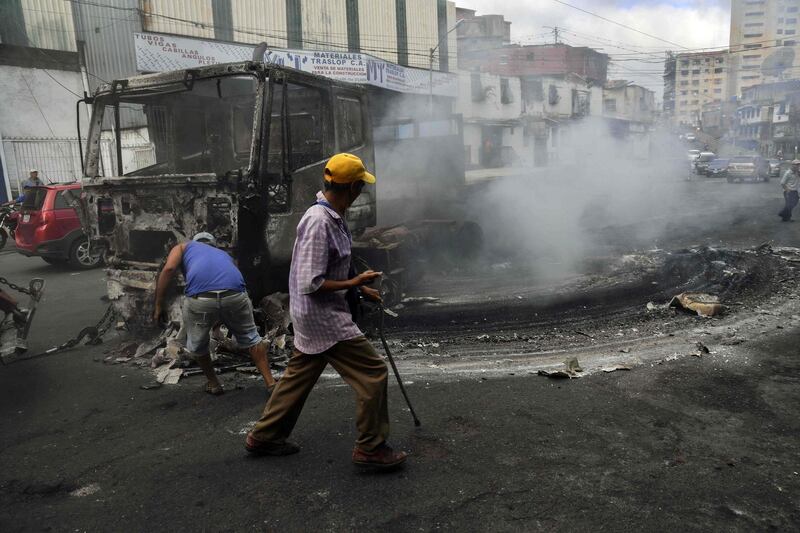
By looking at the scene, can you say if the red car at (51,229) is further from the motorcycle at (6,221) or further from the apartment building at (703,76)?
the apartment building at (703,76)

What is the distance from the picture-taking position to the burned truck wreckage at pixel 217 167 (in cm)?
495

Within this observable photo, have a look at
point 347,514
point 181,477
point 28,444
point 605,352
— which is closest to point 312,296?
point 347,514

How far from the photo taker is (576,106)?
25562 millimetres

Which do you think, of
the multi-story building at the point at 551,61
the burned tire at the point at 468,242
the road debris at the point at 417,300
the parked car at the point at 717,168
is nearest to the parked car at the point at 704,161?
the parked car at the point at 717,168

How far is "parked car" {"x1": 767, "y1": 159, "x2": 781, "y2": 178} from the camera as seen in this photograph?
1112 inches

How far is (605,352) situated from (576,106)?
900 inches

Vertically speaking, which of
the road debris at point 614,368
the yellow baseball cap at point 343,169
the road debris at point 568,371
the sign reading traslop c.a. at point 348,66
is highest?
the sign reading traslop c.a. at point 348,66

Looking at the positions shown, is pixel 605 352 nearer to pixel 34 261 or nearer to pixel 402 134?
pixel 402 134

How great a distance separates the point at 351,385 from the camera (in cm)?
299

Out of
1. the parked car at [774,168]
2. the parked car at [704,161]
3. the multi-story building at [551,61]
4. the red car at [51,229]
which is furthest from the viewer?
the multi-story building at [551,61]

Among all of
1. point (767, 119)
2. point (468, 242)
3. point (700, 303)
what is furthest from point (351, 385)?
point (767, 119)

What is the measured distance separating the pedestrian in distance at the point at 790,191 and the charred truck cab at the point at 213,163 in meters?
12.0

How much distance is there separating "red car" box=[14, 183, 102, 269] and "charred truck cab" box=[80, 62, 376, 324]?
15.6 ft

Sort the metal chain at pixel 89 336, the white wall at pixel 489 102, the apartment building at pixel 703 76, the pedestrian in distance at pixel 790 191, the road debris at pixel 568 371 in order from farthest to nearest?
the apartment building at pixel 703 76 → the white wall at pixel 489 102 → the pedestrian in distance at pixel 790 191 → the metal chain at pixel 89 336 → the road debris at pixel 568 371
